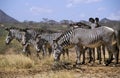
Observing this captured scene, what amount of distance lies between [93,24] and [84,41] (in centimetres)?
179

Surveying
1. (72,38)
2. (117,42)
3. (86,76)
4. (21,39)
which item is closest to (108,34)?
(117,42)

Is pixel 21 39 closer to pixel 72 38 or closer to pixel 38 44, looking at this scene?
pixel 38 44

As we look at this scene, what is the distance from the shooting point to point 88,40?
12.9 meters

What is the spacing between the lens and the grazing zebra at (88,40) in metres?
12.3

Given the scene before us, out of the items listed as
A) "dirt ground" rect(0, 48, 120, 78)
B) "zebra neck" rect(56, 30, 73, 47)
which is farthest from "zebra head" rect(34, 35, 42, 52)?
"dirt ground" rect(0, 48, 120, 78)

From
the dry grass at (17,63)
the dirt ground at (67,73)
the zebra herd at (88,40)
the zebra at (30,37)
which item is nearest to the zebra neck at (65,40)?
the zebra herd at (88,40)

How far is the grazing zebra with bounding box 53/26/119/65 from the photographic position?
40.4 ft

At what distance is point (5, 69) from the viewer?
12555mm

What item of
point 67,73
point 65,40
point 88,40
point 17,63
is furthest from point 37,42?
point 67,73

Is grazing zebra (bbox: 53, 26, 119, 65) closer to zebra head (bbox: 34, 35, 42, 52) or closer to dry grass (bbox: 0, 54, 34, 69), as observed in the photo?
dry grass (bbox: 0, 54, 34, 69)

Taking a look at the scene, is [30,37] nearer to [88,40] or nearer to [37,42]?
[37,42]

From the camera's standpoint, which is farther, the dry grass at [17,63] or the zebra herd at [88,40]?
the dry grass at [17,63]

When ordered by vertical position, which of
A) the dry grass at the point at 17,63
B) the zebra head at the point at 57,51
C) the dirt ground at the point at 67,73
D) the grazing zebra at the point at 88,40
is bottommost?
the dirt ground at the point at 67,73

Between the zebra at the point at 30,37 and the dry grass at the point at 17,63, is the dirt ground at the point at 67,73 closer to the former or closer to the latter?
the dry grass at the point at 17,63
